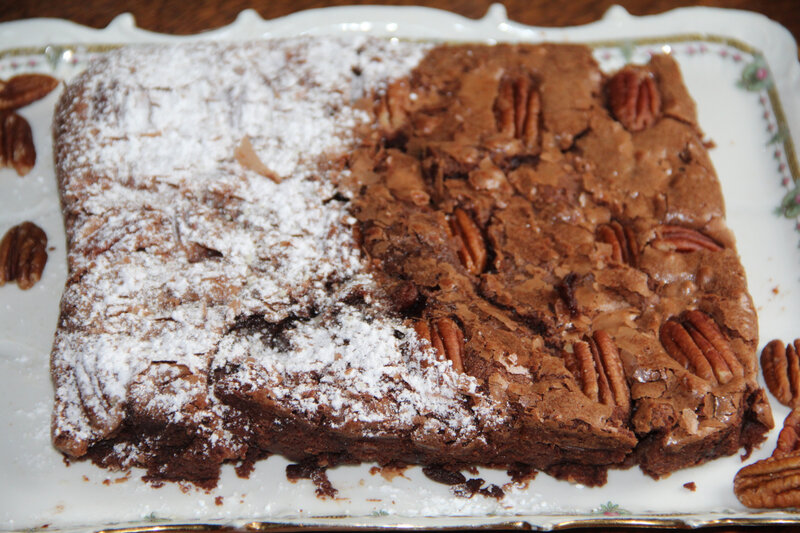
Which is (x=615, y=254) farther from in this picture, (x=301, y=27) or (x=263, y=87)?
(x=301, y=27)

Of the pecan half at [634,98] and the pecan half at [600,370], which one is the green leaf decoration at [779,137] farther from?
the pecan half at [600,370]

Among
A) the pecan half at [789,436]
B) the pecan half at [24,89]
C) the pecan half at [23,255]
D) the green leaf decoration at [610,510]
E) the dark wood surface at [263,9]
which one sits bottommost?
the green leaf decoration at [610,510]

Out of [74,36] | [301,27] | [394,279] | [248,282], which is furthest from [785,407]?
[74,36]

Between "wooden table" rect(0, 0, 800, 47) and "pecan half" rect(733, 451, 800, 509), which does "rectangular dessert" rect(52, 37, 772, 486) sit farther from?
"wooden table" rect(0, 0, 800, 47)

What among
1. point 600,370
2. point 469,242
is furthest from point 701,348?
point 469,242

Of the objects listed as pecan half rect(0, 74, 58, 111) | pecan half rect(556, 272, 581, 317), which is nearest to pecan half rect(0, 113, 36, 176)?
pecan half rect(0, 74, 58, 111)

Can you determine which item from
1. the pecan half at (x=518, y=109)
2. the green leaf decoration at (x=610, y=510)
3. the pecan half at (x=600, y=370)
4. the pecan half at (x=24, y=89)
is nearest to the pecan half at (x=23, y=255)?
the pecan half at (x=24, y=89)

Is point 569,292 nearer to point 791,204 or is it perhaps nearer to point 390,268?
point 390,268
